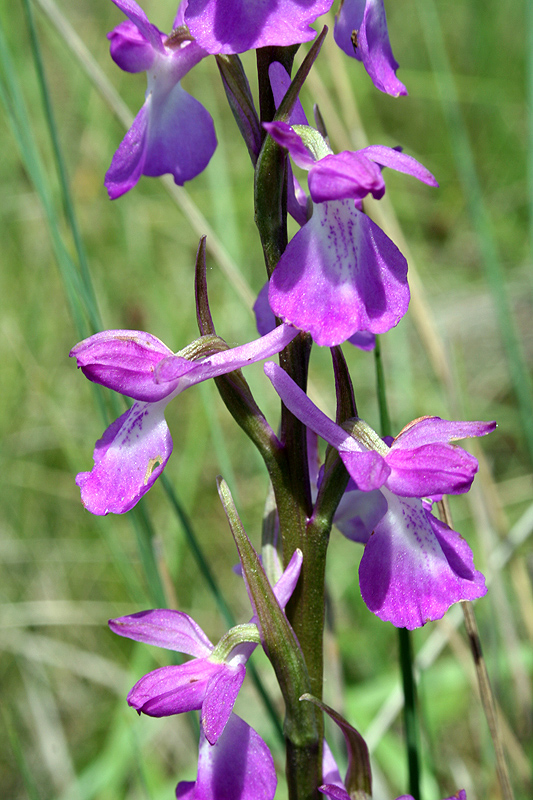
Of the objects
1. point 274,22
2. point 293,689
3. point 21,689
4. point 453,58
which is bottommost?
point 21,689

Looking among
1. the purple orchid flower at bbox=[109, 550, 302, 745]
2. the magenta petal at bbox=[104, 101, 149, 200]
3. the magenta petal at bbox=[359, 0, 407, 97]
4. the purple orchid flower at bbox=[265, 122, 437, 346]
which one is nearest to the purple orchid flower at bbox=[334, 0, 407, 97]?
the magenta petal at bbox=[359, 0, 407, 97]

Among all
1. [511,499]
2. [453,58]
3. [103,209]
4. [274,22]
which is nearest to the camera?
[274,22]

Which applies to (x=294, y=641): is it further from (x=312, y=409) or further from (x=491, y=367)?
(x=491, y=367)

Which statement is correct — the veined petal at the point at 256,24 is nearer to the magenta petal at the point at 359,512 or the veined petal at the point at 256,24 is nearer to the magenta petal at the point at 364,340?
the magenta petal at the point at 364,340

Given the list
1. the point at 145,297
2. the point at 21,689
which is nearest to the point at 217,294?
the point at 145,297

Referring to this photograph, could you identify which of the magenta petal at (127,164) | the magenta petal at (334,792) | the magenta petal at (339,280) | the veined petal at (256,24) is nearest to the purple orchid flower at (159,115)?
the magenta petal at (127,164)

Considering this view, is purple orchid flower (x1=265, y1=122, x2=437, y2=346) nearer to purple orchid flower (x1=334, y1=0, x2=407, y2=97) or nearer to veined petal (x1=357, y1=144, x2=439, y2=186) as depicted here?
veined petal (x1=357, y1=144, x2=439, y2=186)
